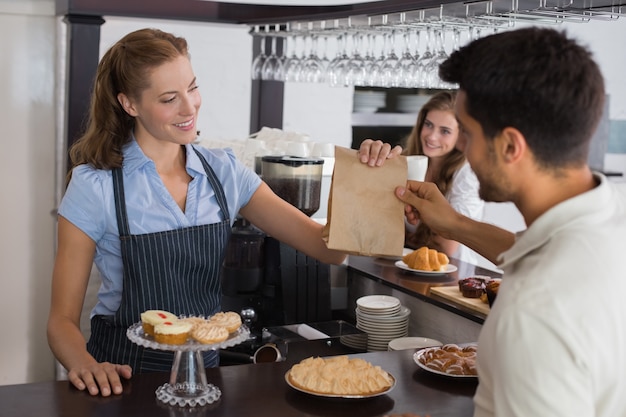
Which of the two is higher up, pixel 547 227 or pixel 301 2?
pixel 301 2

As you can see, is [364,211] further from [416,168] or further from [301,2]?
[301,2]

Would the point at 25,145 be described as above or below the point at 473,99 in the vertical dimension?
below

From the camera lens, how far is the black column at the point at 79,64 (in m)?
4.11

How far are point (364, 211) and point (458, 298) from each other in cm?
89

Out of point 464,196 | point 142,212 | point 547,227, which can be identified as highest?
point 547,227

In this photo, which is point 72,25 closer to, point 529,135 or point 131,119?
point 131,119

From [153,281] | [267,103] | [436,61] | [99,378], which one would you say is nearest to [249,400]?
[99,378]

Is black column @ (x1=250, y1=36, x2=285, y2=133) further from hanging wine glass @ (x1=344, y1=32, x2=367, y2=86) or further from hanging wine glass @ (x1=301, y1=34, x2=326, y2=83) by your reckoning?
hanging wine glass @ (x1=344, y1=32, x2=367, y2=86)

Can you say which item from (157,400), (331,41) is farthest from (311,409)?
(331,41)

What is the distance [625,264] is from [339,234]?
1.02 metres

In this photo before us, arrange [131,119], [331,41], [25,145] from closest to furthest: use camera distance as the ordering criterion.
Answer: [131,119], [25,145], [331,41]

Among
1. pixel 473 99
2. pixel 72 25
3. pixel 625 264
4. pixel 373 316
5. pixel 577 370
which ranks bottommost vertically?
pixel 373 316

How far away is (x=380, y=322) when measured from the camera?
3012 millimetres

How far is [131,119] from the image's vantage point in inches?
105
